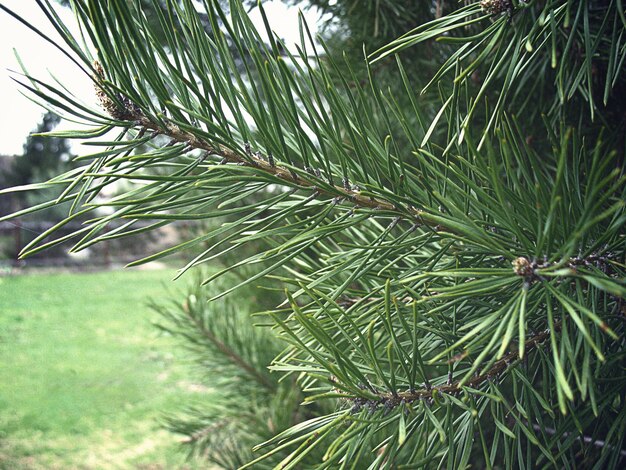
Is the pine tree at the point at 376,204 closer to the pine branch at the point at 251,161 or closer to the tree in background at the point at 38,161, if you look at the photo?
the pine branch at the point at 251,161

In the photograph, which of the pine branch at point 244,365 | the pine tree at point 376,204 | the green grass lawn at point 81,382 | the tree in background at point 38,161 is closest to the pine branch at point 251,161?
the pine tree at point 376,204

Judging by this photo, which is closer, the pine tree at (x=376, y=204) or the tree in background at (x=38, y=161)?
the pine tree at (x=376, y=204)

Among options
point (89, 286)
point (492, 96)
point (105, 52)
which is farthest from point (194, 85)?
point (89, 286)

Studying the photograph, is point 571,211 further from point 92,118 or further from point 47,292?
point 47,292

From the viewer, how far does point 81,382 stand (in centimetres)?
351

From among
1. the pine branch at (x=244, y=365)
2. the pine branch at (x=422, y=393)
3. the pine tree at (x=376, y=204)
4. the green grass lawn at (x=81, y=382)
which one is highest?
the pine tree at (x=376, y=204)

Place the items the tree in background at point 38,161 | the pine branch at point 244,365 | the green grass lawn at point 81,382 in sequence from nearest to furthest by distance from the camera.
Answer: the pine branch at point 244,365
the green grass lawn at point 81,382
the tree in background at point 38,161

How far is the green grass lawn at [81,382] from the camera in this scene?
2.65 m

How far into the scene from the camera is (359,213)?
0.34 m

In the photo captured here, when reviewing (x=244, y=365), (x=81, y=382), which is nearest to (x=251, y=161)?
(x=244, y=365)

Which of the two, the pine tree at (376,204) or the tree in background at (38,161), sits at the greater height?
the tree in background at (38,161)

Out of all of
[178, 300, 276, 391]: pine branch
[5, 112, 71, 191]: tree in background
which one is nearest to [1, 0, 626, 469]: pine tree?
[178, 300, 276, 391]: pine branch

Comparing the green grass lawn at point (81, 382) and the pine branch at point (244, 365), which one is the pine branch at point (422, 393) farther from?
the green grass lawn at point (81, 382)

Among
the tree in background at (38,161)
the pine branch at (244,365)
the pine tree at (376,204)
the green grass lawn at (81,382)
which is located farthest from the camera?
the tree in background at (38,161)
